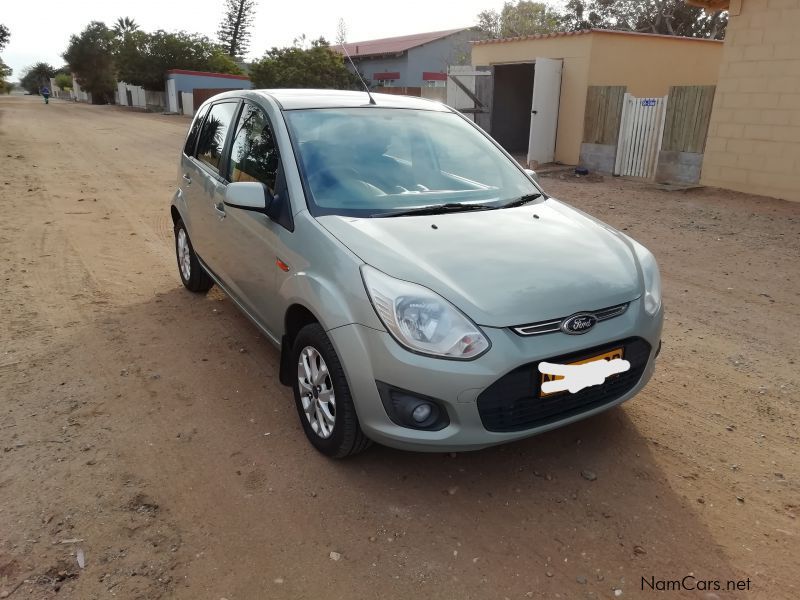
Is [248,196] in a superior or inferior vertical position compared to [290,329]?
superior

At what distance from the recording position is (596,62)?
46.2ft

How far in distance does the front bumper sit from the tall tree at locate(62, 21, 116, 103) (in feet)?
210

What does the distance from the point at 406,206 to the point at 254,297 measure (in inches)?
46.3

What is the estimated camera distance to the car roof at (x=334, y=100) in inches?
149

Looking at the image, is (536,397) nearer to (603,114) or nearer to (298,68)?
(603,114)

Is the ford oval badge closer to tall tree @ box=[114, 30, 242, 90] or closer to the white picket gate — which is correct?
the white picket gate

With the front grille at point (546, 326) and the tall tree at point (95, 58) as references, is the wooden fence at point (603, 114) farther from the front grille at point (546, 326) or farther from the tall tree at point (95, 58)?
the tall tree at point (95, 58)

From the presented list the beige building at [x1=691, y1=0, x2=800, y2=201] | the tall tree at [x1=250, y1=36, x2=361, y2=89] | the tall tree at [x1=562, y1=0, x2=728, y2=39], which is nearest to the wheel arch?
the beige building at [x1=691, y1=0, x2=800, y2=201]

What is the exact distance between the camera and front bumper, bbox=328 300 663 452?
2523 millimetres

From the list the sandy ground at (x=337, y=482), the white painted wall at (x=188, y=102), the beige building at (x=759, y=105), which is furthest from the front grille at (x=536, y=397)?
the white painted wall at (x=188, y=102)

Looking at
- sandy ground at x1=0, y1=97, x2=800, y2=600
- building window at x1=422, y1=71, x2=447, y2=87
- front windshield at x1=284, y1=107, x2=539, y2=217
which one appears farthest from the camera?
building window at x1=422, y1=71, x2=447, y2=87

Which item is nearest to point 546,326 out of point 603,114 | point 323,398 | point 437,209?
point 437,209

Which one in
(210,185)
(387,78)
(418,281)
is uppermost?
(387,78)

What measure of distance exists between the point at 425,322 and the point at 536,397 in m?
0.58
